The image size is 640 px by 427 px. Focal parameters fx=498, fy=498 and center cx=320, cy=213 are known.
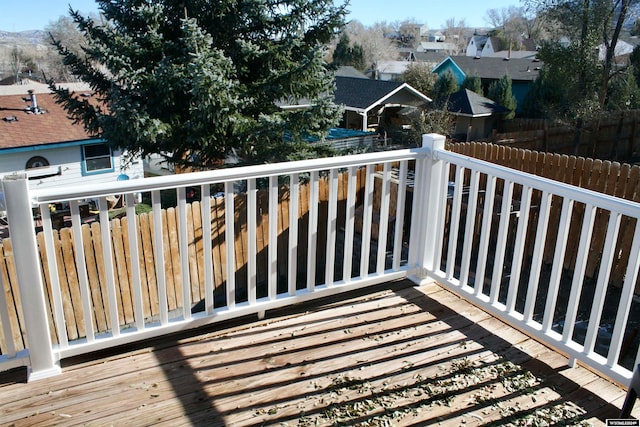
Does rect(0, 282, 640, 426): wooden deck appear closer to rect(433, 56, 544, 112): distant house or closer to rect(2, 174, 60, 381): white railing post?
rect(2, 174, 60, 381): white railing post

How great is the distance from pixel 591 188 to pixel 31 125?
48.0 feet

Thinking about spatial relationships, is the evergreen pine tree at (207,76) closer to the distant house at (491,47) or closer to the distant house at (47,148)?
the distant house at (47,148)

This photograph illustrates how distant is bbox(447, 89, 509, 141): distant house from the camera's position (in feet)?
62.1

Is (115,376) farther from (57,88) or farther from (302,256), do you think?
(57,88)

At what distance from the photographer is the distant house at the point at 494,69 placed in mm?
25156

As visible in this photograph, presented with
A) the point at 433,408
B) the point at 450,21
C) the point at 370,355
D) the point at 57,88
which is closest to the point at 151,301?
the point at 370,355

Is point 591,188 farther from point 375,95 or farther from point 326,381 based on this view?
point 375,95

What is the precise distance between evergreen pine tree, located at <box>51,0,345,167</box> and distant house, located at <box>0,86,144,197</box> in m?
6.37

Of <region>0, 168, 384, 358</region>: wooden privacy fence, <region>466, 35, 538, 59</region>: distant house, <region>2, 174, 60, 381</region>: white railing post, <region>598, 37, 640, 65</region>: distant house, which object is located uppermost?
<region>466, 35, 538, 59</region>: distant house

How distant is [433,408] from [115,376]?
4.50 ft

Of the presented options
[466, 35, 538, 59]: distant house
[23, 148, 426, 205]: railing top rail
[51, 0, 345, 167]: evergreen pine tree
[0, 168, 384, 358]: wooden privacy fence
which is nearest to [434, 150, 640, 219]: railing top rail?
[23, 148, 426, 205]: railing top rail

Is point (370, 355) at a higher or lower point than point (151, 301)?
higher

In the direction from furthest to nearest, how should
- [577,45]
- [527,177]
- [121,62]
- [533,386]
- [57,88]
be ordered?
[577,45]
[57,88]
[121,62]
[527,177]
[533,386]

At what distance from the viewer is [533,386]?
7.09 ft
